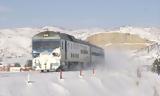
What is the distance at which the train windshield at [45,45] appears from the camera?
147 ft

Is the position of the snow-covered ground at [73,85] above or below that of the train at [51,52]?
below

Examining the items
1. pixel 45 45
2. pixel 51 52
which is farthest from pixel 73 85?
pixel 45 45

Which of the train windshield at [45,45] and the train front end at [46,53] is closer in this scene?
the train front end at [46,53]

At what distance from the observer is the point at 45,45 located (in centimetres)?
4500

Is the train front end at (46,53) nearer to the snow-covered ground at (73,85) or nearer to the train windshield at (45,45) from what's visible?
the train windshield at (45,45)

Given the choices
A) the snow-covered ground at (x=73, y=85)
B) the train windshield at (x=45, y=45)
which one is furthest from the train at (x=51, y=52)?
the snow-covered ground at (x=73, y=85)

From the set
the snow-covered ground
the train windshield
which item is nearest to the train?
the train windshield

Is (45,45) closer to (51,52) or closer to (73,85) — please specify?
(51,52)

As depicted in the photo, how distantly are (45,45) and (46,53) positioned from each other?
998 millimetres

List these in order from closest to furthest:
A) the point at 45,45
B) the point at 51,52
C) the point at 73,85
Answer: the point at 73,85 → the point at 51,52 → the point at 45,45

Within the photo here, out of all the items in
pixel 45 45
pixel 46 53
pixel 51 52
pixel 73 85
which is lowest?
pixel 73 85

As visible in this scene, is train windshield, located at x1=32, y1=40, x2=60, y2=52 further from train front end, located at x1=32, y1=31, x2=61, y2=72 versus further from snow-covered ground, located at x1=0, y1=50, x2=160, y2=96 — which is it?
snow-covered ground, located at x1=0, y1=50, x2=160, y2=96

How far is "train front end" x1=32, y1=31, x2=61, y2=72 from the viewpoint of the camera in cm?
4444

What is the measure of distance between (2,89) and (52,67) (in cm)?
2175
